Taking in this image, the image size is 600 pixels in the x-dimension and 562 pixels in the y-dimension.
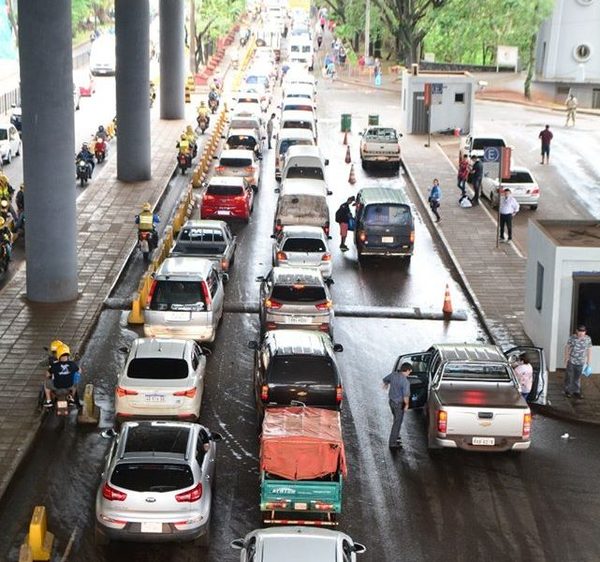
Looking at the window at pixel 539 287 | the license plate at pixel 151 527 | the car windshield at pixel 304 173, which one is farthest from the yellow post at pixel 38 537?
the car windshield at pixel 304 173

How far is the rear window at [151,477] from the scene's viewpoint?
16797 millimetres

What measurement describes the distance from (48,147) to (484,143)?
2383cm

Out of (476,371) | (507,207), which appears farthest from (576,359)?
(507,207)

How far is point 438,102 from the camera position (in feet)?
202

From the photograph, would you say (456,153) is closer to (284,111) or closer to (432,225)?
(284,111)

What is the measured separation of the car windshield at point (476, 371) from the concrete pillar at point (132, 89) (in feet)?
92.6

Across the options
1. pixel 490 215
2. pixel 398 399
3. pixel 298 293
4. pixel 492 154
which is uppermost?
pixel 492 154

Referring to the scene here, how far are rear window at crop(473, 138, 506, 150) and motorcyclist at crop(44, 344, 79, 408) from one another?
29.6 m

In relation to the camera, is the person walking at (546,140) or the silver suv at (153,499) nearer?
the silver suv at (153,499)

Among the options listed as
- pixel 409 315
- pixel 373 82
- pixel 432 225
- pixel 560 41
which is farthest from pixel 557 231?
pixel 373 82

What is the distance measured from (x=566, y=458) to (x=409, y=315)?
9.52 metres

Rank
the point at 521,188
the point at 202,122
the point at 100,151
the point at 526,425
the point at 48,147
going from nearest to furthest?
the point at 526,425 < the point at 48,147 < the point at 521,188 < the point at 100,151 < the point at 202,122

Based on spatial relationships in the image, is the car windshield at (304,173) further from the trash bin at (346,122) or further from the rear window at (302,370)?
the rear window at (302,370)

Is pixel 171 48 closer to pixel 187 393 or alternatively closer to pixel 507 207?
pixel 507 207
